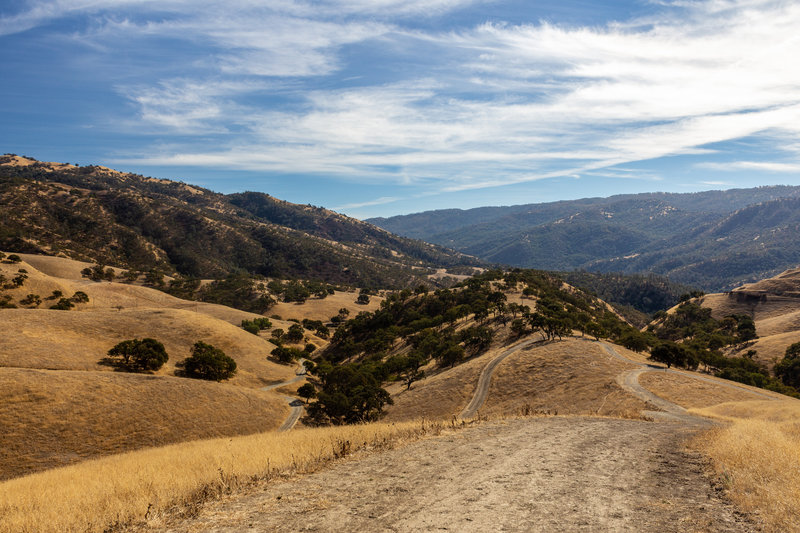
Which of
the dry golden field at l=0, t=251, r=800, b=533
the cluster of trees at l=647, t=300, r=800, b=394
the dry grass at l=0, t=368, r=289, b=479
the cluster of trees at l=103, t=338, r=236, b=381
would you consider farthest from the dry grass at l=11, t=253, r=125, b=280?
the cluster of trees at l=647, t=300, r=800, b=394

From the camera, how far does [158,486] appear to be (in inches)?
500

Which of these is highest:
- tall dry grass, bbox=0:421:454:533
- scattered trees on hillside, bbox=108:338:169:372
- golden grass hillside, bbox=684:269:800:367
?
tall dry grass, bbox=0:421:454:533

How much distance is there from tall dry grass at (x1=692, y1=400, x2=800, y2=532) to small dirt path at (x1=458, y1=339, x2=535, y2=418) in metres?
33.2

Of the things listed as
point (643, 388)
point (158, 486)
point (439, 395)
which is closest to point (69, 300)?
point (439, 395)

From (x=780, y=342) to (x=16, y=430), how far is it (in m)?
170

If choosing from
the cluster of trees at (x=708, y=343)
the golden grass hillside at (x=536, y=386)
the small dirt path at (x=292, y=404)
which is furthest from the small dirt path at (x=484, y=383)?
the small dirt path at (x=292, y=404)

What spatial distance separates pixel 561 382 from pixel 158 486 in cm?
4737

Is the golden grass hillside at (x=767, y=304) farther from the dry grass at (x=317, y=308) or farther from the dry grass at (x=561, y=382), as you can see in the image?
the dry grass at (x=317, y=308)

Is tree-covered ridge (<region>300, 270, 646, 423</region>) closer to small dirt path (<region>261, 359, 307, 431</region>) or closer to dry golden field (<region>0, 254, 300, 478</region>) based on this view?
small dirt path (<region>261, 359, 307, 431</region>)

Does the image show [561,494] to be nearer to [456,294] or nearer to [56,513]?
[56,513]

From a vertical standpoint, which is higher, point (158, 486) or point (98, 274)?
point (98, 274)

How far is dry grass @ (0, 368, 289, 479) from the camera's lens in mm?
35719

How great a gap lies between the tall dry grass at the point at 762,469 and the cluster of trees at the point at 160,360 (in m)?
64.3

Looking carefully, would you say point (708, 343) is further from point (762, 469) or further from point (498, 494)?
point (498, 494)
